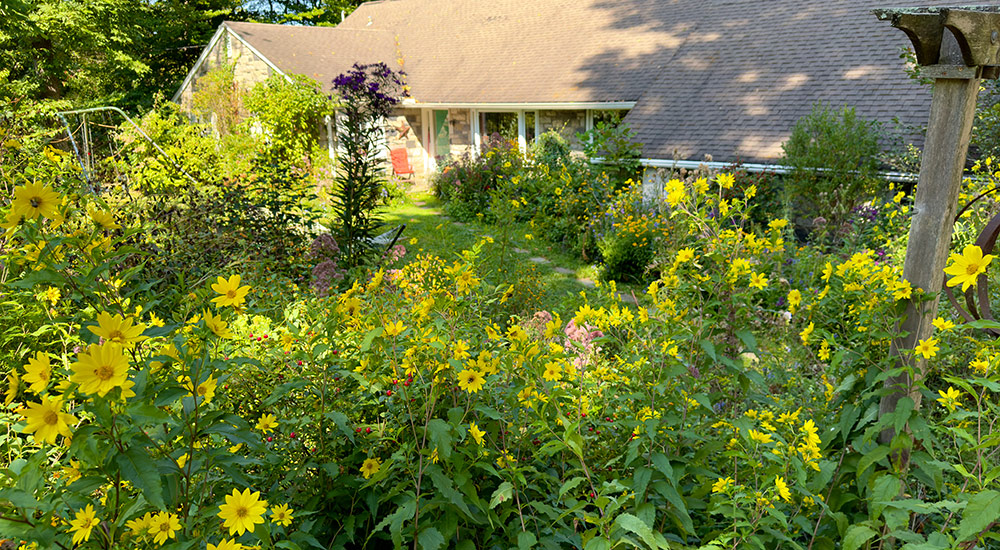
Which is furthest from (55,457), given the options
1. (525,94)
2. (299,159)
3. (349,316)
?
(525,94)

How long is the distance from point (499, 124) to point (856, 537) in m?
13.6

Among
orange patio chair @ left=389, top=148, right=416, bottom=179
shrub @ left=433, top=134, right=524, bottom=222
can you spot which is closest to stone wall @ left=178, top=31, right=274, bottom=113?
orange patio chair @ left=389, top=148, right=416, bottom=179

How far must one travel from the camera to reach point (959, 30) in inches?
74.5

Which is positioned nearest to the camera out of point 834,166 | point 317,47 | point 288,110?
point 834,166

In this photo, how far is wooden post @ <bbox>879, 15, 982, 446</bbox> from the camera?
6.53 feet

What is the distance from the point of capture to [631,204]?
8078mm

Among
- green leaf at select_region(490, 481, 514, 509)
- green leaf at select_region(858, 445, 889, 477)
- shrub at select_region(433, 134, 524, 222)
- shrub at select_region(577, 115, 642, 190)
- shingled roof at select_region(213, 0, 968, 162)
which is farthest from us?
shrub at select_region(433, 134, 524, 222)

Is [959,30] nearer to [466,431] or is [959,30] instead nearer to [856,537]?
[856,537]

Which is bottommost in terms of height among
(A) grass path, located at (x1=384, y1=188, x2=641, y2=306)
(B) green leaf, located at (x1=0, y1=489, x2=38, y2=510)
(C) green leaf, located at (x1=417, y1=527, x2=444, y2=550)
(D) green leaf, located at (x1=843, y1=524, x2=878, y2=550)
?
(A) grass path, located at (x1=384, y1=188, x2=641, y2=306)

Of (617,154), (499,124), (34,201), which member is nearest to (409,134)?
(499,124)

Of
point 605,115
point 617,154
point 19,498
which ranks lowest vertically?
point 19,498

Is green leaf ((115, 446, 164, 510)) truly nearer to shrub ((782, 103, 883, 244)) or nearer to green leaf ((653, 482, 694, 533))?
green leaf ((653, 482, 694, 533))

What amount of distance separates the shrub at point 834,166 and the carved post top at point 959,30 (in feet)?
18.5

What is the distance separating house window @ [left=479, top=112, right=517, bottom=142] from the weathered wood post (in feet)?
38.7
